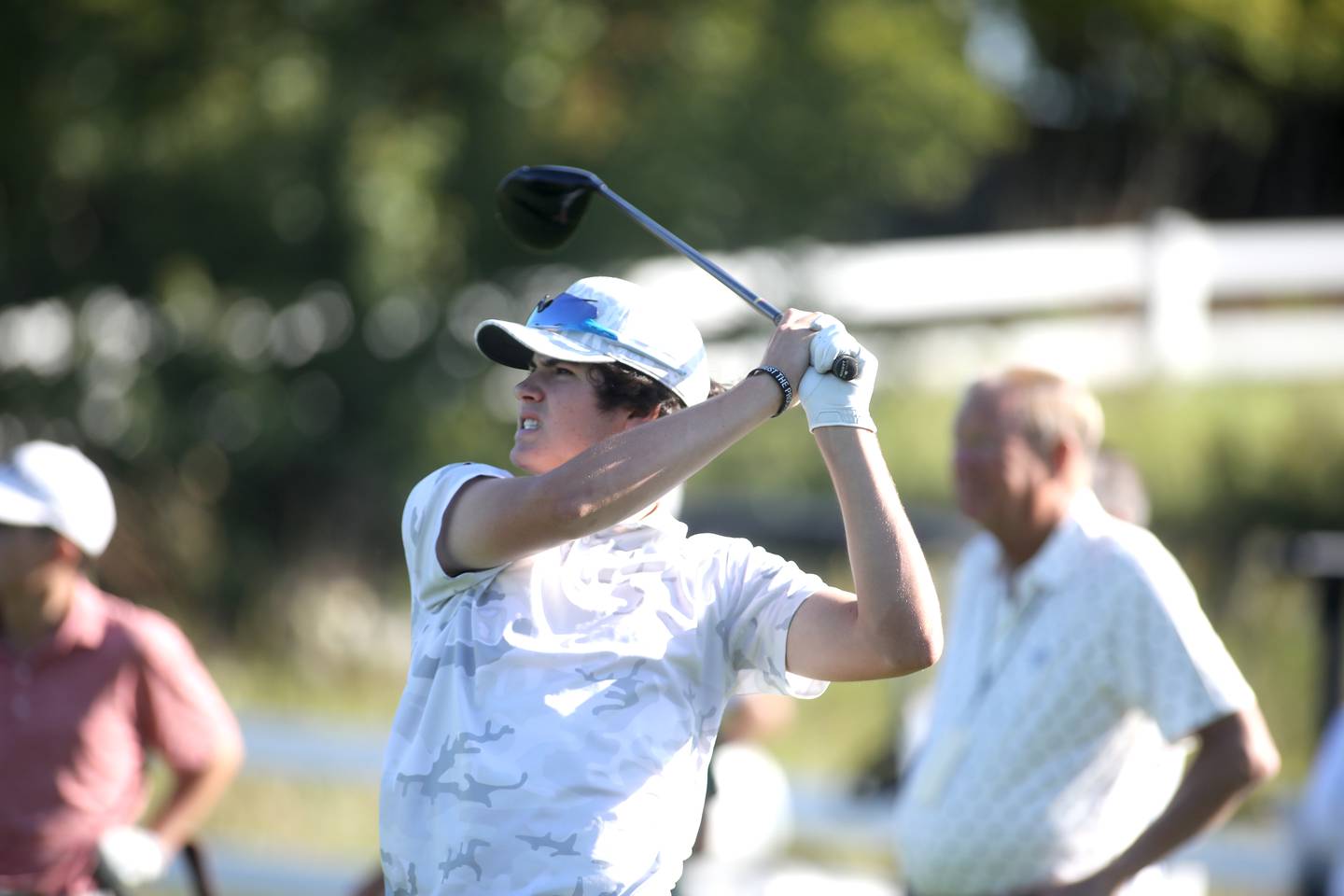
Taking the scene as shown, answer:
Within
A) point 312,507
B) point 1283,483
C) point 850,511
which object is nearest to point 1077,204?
point 1283,483

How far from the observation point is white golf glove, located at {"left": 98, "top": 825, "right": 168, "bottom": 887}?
3.72m

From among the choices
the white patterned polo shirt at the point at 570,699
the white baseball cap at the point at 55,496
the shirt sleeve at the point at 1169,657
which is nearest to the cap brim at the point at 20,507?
the white baseball cap at the point at 55,496

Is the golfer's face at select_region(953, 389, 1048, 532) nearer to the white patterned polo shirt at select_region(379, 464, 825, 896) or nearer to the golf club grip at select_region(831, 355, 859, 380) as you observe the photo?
the white patterned polo shirt at select_region(379, 464, 825, 896)

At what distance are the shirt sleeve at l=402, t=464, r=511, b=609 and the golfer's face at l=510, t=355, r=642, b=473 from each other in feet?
0.22

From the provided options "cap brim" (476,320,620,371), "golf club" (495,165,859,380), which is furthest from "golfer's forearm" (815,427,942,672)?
"golf club" (495,165,859,380)

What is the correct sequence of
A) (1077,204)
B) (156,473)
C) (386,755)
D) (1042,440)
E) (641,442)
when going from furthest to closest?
(1077,204) < (156,473) < (1042,440) < (386,755) < (641,442)

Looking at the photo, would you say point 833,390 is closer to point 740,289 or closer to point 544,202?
point 740,289

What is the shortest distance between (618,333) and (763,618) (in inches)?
18.5

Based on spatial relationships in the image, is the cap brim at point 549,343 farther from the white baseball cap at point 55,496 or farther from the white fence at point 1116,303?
the white fence at point 1116,303

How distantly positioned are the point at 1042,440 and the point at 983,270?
8.71 meters

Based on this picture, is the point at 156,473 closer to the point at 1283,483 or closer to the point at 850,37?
the point at 850,37

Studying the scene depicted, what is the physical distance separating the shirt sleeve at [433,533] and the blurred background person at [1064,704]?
56.1 inches

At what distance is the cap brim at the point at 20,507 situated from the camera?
385 cm

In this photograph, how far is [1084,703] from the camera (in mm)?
3434
